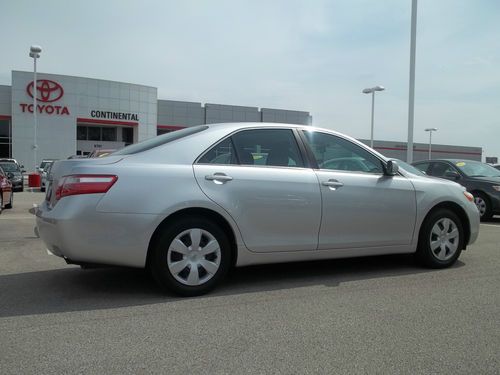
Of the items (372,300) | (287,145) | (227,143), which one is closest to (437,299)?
(372,300)

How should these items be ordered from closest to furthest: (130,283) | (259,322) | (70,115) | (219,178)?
(259,322) → (219,178) → (130,283) → (70,115)

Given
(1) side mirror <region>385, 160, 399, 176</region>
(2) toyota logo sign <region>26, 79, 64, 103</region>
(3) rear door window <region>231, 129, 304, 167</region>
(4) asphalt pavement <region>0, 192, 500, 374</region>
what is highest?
(2) toyota logo sign <region>26, 79, 64, 103</region>

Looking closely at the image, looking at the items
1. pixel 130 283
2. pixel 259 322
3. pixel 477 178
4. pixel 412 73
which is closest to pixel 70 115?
pixel 412 73

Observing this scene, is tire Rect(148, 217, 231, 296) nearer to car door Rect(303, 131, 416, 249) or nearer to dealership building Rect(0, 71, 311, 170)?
car door Rect(303, 131, 416, 249)

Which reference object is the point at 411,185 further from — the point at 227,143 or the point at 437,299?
the point at 227,143

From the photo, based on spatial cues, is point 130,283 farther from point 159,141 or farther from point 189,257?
point 159,141

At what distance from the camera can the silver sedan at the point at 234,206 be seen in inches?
163

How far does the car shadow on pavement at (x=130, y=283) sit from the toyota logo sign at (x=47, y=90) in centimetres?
3876

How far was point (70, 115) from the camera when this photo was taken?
137 ft

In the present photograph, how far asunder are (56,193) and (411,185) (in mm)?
3796

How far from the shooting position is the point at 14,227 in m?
8.95

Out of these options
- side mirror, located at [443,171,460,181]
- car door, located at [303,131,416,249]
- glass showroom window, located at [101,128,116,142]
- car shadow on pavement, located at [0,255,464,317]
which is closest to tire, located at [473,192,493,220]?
side mirror, located at [443,171,460,181]

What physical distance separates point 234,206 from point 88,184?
4.29 ft

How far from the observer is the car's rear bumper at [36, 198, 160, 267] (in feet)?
13.3
